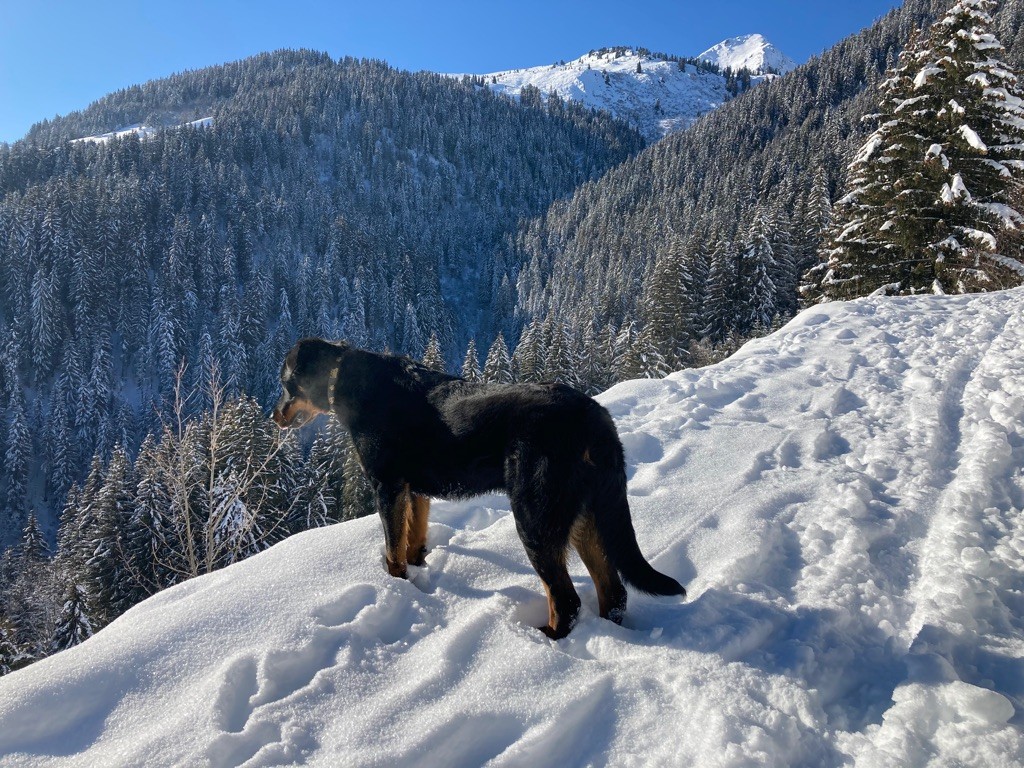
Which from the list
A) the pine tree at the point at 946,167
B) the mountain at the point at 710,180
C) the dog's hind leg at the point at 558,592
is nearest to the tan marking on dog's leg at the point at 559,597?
the dog's hind leg at the point at 558,592

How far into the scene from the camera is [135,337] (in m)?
84.4

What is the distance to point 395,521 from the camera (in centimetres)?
349

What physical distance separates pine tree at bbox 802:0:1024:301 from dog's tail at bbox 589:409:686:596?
14.1 metres

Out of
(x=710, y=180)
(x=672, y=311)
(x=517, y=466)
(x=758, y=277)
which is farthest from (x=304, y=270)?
(x=517, y=466)

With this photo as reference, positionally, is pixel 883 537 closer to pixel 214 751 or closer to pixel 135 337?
pixel 214 751

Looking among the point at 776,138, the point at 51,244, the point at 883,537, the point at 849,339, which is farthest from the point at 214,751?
the point at 776,138

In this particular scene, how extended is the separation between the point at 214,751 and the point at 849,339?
883cm

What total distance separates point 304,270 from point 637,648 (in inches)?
4230

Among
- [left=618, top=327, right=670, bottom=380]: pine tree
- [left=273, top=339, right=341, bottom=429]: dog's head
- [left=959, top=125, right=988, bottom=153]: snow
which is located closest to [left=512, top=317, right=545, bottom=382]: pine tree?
[left=618, top=327, right=670, bottom=380]: pine tree

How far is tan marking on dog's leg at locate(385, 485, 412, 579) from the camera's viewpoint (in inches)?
137

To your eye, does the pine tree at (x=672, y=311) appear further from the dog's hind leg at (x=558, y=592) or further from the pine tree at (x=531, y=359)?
the dog's hind leg at (x=558, y=592)

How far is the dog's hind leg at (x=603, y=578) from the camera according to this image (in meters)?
2.99

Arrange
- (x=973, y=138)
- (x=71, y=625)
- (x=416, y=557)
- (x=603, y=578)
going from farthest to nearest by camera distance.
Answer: (x=71, y=625), (x=973, y=138), (x=416, y=557), (x=603, y=578)

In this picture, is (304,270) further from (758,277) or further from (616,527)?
(616,527)
